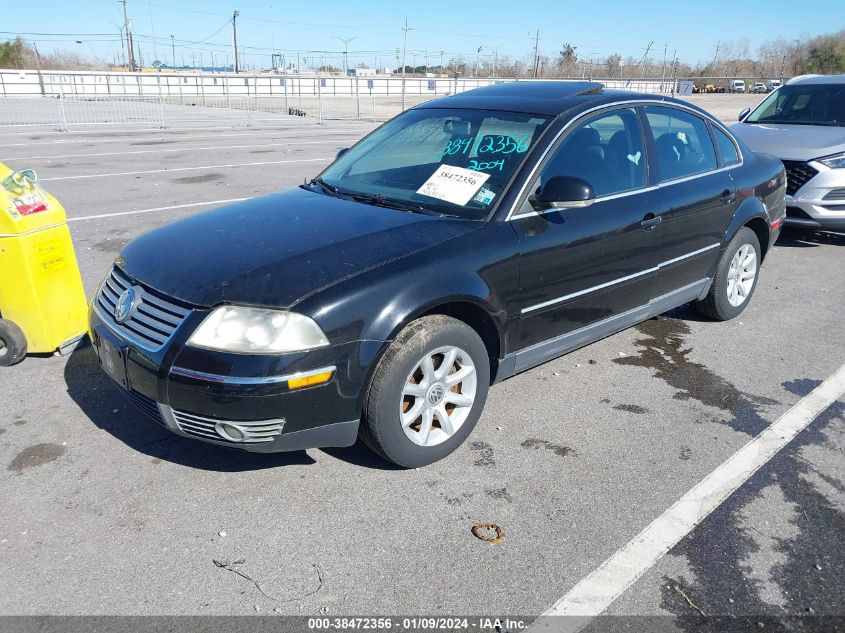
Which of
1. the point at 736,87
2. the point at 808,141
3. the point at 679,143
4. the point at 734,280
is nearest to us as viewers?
the point at 679,143

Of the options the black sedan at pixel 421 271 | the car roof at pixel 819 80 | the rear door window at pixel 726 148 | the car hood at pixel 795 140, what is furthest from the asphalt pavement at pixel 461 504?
the car roof at pixel 819 80

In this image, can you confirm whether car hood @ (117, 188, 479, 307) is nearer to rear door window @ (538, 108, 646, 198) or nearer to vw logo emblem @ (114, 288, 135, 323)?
vw logo emblem @ (114, 288, 135, 323)

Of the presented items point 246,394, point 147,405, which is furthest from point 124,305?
point 246,394

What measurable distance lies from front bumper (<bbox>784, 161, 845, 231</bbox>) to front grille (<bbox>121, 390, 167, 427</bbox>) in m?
7.14

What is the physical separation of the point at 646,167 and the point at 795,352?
188 centimetres

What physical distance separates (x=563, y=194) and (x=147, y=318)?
6.99 ft

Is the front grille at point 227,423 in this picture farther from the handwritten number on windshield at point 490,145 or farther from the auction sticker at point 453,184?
the handwritten number on windshield at point 490,145

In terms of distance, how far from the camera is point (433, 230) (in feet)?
11.2

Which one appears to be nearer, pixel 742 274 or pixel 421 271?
pixel 421 271

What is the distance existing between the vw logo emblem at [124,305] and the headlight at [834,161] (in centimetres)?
731

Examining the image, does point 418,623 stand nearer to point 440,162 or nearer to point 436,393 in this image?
point 436,393

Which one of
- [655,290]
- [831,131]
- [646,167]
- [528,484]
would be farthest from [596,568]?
[831,131]

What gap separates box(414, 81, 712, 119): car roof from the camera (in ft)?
13.3

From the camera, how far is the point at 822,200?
294 inches
